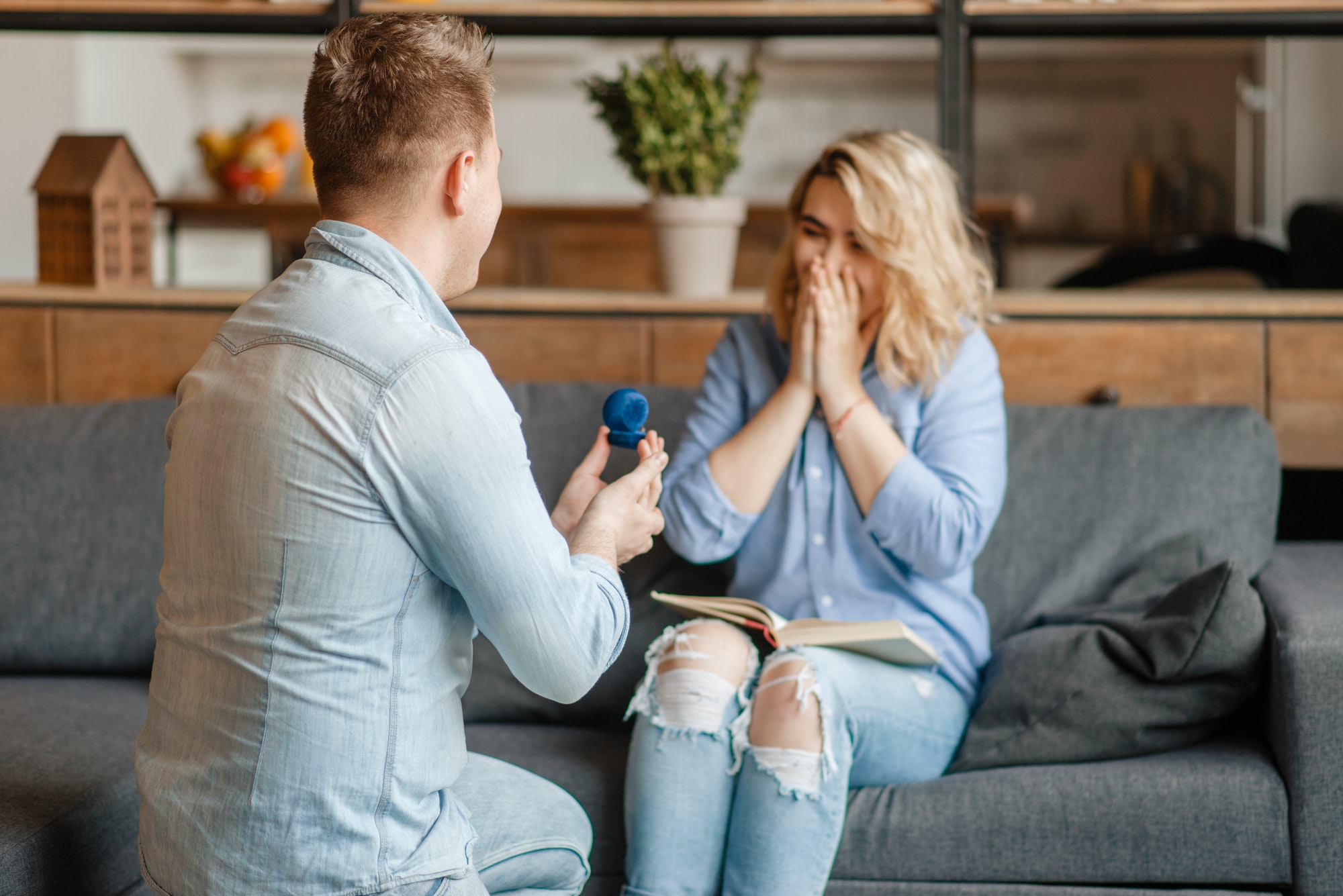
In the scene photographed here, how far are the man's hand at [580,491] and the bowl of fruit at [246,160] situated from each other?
165 inches

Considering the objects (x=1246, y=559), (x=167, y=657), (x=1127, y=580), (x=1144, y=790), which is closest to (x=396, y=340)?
(x=167, y=657)

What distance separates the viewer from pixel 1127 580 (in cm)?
179

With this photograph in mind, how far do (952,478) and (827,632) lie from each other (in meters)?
0.29

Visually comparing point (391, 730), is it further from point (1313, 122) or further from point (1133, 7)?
point (1313, 122)

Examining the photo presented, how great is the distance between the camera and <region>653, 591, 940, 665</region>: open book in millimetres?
1480

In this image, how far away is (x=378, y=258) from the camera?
991mm

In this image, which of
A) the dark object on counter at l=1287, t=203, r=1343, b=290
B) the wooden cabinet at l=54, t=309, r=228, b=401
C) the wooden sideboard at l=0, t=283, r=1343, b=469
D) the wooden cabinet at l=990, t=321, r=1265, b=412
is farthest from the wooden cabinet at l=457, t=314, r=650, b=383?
the dark object on counter at l=1287, t=203, r=1343, b=290

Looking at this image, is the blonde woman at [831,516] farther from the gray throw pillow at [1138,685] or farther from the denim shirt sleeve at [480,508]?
the denim shirt sleeve at [480,508]

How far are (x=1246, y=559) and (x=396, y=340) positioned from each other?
138cm

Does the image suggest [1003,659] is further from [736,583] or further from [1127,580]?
[736,583]

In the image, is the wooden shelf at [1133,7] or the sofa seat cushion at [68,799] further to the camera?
the wooden shelf at [1133,7]

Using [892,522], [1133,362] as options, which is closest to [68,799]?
[892,522]

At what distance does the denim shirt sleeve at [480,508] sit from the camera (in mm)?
903

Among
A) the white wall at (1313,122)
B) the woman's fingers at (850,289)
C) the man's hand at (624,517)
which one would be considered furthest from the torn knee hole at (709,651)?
the white wall at (1313,122)
